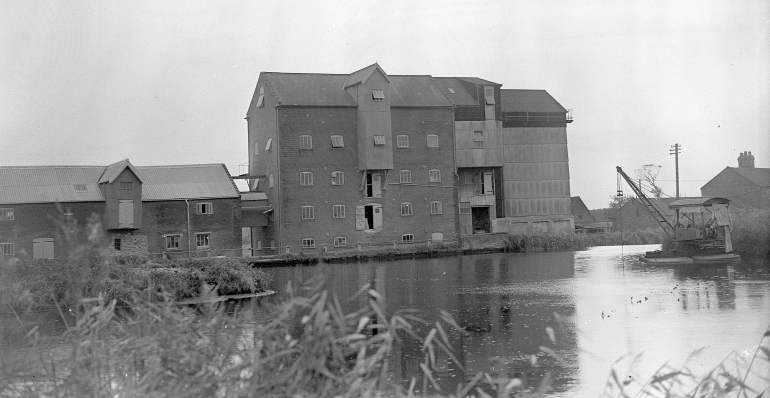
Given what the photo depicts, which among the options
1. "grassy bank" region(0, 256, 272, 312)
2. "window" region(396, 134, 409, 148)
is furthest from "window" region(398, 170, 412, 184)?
"grassy bank" region(0, 256, 272, 312)

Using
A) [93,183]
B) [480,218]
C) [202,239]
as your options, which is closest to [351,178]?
[202,239]

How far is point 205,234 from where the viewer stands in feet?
140

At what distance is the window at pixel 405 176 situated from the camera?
161ft

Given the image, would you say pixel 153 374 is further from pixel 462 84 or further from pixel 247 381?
pixel 462 84

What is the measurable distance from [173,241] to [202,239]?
1537 millimetres

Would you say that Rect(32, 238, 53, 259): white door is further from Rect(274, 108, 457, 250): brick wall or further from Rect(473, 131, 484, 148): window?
Rect(473, 131, 484, 148): window

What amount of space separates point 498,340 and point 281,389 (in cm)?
1055

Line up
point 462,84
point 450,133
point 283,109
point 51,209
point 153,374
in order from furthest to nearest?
point 462,84 < point 450,133 < point 283,109 < point 51,209 < point 153,374

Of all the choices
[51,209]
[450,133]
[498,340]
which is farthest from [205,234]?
[498,340]

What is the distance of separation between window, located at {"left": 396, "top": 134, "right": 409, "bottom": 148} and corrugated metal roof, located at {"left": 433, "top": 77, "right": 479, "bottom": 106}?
440 cm

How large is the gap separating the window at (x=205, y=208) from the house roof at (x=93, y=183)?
386 millimetres

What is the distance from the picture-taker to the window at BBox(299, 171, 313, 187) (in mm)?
46188

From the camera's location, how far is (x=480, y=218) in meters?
53.8

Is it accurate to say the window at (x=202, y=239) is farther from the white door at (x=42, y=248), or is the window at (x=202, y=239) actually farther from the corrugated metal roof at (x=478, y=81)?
the corrugated metal roof at (x=478, y=81)
